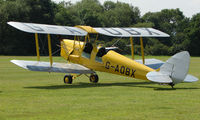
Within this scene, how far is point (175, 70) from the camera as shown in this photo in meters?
13.0

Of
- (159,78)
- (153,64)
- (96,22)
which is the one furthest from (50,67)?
(96,22)

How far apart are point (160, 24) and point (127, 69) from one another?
72873 mm

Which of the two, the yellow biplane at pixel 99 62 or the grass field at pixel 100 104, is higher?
the yellow biplane at pixel 99 62

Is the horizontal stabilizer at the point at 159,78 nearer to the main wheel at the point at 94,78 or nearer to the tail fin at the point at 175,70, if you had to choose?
the tail fin at the point at 175,70

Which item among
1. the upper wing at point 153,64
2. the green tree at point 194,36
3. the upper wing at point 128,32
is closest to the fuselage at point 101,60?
the upper wing at point 128,32

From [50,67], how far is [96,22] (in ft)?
176

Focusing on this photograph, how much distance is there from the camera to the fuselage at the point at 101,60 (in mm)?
15008

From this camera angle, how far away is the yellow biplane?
13094mm

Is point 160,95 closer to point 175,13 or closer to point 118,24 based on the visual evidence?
point 118,24

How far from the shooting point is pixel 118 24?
254 ft

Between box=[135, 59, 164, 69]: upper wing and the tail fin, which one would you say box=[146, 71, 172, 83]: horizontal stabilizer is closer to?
the tail fin

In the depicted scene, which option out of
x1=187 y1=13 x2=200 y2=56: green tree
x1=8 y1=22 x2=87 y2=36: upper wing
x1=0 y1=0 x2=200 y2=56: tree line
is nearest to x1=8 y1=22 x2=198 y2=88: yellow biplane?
x1=8 y1=22 x2=87 y2=36: upper wing

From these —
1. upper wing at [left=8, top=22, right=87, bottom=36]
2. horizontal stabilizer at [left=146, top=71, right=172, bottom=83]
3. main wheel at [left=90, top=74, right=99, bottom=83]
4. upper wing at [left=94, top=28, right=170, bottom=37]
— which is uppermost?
upper wing at [left=8, top=22, right=87, bottom=36]

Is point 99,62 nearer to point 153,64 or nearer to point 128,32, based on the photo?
point 128,32
